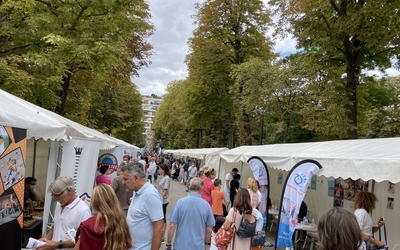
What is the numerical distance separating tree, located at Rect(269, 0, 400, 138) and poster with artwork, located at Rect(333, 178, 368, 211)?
3.93 meters

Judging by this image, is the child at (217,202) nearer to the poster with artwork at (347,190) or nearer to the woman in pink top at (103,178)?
the woman in pink top at (103,178)

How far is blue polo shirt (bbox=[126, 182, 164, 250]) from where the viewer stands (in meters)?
3.09

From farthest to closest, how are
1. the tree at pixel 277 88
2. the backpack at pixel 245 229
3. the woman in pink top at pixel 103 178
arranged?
the tree at pixel 277 88
the woman in pink top at pixel 103 178
the backpack at pixel 245 229

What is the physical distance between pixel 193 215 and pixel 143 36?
59.5 ft

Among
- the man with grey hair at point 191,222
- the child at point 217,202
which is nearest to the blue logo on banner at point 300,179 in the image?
the child at point 217,202

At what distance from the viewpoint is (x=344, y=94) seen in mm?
12648

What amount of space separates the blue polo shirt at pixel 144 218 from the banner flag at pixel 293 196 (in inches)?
156

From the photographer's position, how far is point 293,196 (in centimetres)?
654

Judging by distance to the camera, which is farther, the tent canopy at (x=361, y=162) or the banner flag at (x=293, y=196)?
the banner flag at (x=293, y=196)

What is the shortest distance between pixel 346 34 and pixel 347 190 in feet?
22.3

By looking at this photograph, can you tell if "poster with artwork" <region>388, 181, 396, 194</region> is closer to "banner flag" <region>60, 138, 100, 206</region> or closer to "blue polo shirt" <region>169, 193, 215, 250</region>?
"blue polo shirt" <region>169, 193, 215, 250</region>

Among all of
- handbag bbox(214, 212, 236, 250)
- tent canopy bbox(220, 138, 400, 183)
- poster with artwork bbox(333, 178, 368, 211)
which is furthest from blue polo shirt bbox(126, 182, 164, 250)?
poster with artwork bbox(333, 178, 368, 211)

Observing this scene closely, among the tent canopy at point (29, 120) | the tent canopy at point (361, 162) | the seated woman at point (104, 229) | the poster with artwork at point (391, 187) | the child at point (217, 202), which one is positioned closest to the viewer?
the seated woman at point (104, 229)

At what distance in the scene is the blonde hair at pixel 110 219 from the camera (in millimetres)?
2607
